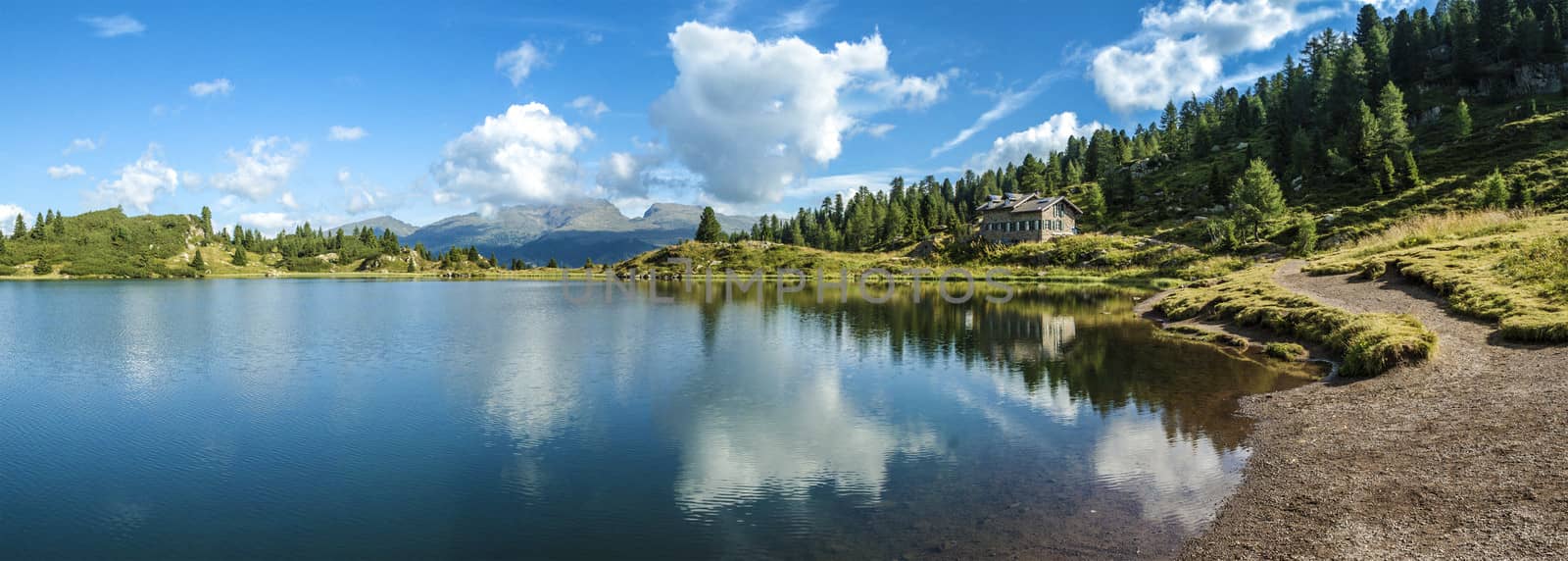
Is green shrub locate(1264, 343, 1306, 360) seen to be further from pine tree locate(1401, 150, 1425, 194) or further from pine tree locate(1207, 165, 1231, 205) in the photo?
pine tree locate(1207, 165, 1231, 205)

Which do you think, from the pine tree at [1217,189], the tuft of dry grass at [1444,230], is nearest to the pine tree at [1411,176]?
the pine tree at [1217,189]

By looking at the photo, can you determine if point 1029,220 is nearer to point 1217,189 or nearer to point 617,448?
point 1217,189

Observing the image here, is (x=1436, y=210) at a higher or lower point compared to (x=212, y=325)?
higher

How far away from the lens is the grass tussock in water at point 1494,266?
2770 cm

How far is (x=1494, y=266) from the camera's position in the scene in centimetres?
3878

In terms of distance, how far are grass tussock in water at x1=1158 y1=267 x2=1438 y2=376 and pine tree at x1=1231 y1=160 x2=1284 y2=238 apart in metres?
57.3

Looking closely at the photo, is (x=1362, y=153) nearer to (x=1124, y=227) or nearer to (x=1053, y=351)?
(x=1124, y=227)

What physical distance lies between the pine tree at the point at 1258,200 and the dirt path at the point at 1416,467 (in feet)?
322

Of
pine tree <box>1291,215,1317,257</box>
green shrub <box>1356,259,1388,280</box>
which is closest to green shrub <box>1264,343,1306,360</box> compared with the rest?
green shrub <box>1356,259,1388,280</box>

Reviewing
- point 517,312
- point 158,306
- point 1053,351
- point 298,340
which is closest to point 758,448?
point 1053,351

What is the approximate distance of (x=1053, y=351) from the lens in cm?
4059

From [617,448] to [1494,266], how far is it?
159 feet

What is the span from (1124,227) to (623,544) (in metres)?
148

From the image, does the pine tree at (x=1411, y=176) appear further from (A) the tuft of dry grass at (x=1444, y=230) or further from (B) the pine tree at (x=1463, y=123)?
(A) the tuft of dry grass at (x=1444, y=230)
